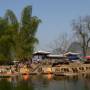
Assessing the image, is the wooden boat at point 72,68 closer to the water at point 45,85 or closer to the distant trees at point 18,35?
the distant trees at point 18,35

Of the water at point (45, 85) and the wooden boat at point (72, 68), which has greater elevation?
the wooden boat at point (72, 68)

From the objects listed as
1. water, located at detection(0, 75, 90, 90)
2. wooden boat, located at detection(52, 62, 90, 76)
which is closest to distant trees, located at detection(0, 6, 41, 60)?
wooden boat, located at detection(52, 62, 90, 76)

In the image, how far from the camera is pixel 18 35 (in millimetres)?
78562

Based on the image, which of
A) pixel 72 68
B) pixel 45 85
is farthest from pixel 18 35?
pixel 45 85

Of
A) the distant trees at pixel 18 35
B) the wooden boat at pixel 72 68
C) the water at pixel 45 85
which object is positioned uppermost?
the distant trees at pixel 18 35

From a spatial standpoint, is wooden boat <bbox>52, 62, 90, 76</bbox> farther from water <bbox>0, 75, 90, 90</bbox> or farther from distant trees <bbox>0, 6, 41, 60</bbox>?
water <bbox>0, 75, 90, 90</bbox>

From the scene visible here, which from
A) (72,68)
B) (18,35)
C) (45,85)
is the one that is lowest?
(45,85)

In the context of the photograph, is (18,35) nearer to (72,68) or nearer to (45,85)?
(72,68)

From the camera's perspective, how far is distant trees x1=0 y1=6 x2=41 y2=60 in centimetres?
7750

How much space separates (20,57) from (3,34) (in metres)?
6.40

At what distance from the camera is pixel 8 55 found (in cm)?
7956

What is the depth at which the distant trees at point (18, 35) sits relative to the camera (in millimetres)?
77500

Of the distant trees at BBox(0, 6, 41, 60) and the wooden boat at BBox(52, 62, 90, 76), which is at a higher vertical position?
the distant trees at BBox(0, 6, 41, 60)

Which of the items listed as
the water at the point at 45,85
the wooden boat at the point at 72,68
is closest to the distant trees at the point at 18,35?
the wooden boat at the point at 72,68
